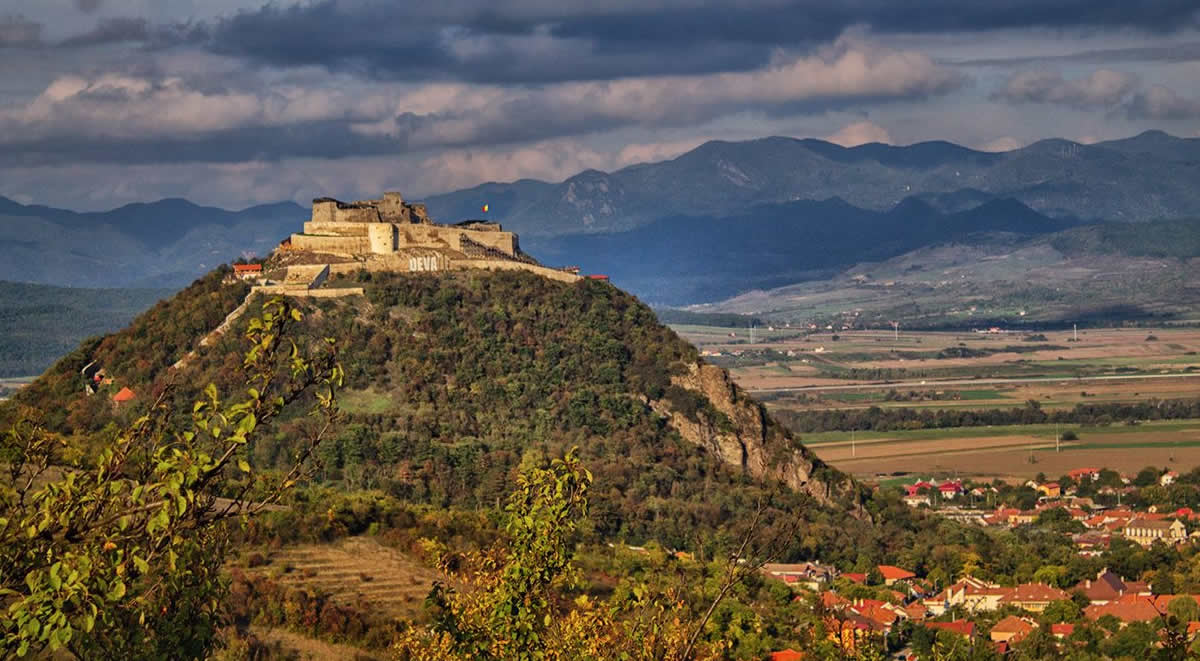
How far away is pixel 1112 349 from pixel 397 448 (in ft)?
450

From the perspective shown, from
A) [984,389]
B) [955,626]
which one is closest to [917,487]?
[955,626]

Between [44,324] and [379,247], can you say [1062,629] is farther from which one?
[44,324]

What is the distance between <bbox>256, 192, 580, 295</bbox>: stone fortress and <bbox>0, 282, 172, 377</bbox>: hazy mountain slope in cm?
8226

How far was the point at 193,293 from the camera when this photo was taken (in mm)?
66750

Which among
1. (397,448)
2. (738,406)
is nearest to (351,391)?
(397,448)

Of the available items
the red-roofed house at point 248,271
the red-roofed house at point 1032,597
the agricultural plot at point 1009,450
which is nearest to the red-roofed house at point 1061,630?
the red-roofed house at point 1032,597

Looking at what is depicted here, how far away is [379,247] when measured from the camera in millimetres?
69125

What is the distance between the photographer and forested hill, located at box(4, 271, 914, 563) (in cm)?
5688

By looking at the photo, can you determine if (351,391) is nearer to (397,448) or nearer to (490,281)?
(397,448)

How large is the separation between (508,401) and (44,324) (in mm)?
123229

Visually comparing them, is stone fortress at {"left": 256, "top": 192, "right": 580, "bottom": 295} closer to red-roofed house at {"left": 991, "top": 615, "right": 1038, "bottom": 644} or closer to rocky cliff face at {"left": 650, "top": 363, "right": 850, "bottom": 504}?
rocky cliff face at {"left": 650, "top": 363, "right": 850, "bottom": 504}

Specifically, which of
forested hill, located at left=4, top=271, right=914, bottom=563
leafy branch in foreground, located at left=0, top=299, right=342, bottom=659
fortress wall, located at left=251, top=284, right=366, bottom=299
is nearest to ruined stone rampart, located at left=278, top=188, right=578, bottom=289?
forested hill, located at left=4, top=271, right=914, bottom=563

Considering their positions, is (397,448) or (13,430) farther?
(397,448)

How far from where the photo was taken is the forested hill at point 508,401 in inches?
2239
